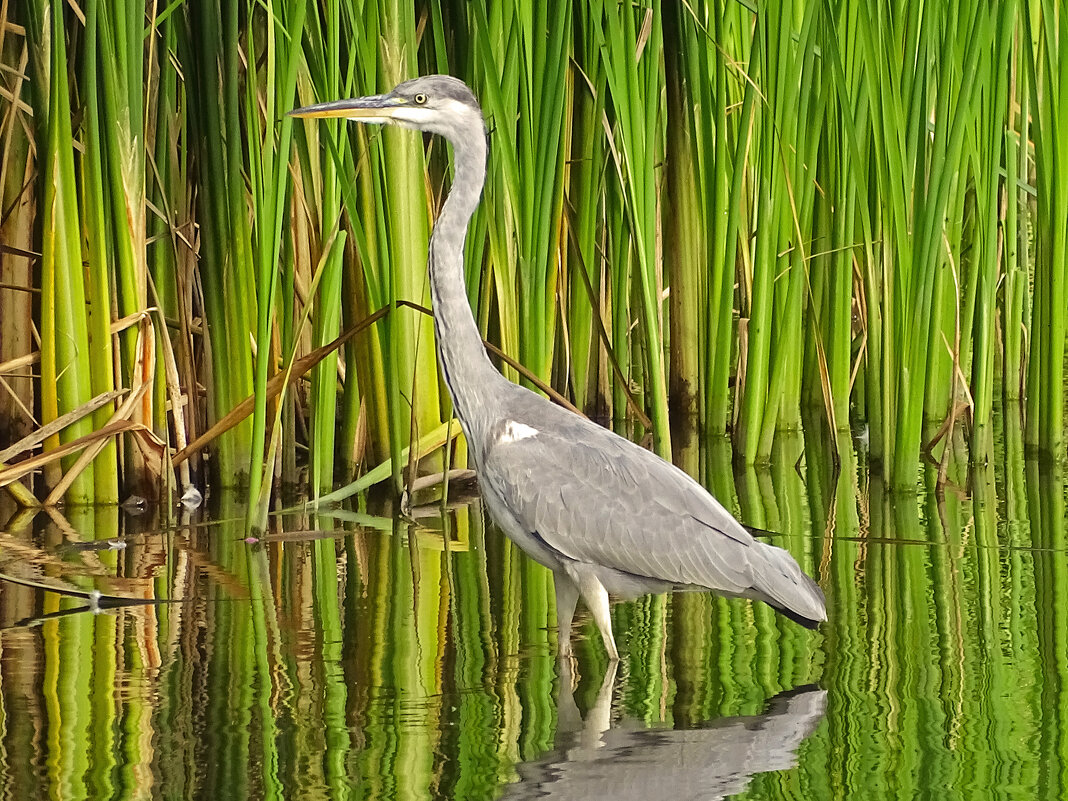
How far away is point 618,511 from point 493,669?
0.50m

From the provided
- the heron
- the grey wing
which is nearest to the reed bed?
the heron

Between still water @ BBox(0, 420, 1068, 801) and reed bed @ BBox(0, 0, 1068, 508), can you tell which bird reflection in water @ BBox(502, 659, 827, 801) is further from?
reed bed @ BBox(0, 0, 1068, 508)

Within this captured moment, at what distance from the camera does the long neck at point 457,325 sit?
3.46 m

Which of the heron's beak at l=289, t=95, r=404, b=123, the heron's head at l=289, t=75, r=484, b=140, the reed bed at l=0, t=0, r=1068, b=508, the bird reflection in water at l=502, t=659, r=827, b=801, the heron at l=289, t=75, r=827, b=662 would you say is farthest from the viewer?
the reed bed at l=0, t=0, r=1068, b=508

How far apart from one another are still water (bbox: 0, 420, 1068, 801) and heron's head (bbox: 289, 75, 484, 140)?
3.60 feet

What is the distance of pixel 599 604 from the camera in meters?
3.15

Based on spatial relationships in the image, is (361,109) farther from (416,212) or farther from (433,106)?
(416,212)

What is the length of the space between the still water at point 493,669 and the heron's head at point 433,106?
110cm

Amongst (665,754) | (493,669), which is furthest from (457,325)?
(665,754)

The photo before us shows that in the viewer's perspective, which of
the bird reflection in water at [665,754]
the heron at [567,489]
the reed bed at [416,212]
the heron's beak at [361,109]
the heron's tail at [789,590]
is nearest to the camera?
the bird reflection in water at [665,754]

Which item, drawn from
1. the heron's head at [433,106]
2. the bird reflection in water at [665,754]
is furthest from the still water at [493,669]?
the heron's head at [433,106]

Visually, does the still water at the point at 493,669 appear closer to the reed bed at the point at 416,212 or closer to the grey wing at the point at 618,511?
the grey wing at the point at 618,511

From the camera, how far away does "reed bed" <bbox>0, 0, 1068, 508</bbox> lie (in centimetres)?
416

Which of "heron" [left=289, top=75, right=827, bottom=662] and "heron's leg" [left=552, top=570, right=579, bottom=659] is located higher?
"heron" [left=289, top=75, right=827, bottom=662]
